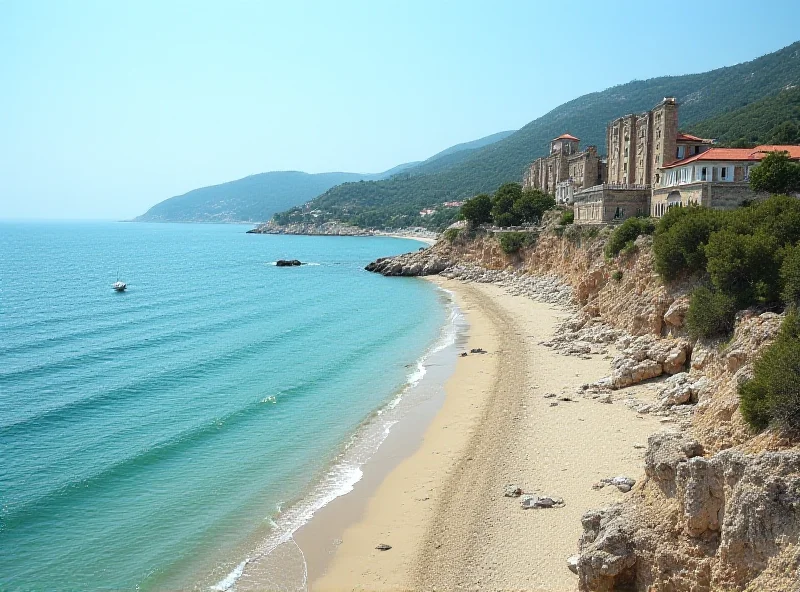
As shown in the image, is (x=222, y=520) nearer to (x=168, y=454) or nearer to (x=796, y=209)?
(x=168, y=454)

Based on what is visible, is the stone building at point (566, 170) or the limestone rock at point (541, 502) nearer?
the limestone rock at point (541, 502)

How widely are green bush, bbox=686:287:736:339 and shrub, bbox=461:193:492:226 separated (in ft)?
201

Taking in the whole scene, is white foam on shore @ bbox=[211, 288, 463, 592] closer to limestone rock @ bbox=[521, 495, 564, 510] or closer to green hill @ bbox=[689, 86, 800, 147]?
limestone rock @ bbox=[521, 495, 564, 510]

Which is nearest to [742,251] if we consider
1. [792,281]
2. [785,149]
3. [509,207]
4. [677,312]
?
[792,281]

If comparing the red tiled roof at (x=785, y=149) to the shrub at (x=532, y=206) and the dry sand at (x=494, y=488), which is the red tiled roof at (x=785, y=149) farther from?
the shrub at (x=532, y=206)

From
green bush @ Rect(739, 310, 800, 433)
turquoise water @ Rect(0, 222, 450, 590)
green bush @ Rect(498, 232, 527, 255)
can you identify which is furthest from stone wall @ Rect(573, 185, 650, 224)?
green bush @ Rect(739, 310, 800, 433)

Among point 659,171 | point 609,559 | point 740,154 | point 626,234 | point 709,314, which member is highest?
point 740,154

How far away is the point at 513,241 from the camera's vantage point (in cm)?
7044

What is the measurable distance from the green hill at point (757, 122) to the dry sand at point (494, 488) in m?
67.1

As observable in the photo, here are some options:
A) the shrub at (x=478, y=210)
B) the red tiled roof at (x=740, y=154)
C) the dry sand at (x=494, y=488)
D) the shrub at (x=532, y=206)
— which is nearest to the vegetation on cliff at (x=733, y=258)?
the dry sand at (x=494, y=488)

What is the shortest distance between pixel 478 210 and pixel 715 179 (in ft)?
139

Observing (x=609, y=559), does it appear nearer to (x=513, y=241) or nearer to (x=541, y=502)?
(x=541, y=502)

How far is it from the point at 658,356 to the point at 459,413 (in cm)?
857

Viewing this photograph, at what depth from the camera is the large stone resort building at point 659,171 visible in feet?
145
